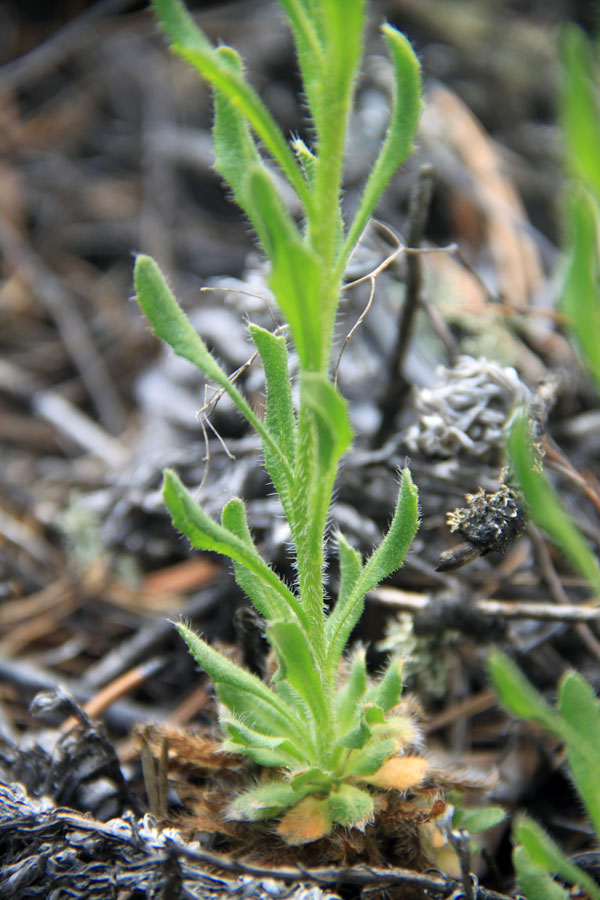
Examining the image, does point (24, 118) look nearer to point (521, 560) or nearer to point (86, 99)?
point (86, 99)

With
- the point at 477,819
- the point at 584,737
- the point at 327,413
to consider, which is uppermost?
the point at 327,413

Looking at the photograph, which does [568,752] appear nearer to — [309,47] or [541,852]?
[541,852]

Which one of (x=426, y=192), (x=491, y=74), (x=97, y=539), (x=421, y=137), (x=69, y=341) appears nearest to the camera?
(x=426, y=192)

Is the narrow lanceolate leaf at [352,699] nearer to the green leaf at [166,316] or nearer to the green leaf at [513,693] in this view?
the green leaf at [513,693]

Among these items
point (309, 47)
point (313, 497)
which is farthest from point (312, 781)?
point (309, 47)

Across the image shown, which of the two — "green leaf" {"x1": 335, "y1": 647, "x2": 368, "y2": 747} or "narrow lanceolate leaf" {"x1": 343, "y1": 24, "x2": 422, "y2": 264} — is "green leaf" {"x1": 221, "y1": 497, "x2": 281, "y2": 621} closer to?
"green leaf" {"x1": 335, "y1": 647, "x2": 368, "y2": 747}

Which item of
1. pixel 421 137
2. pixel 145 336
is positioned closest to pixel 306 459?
pixel 421 137
